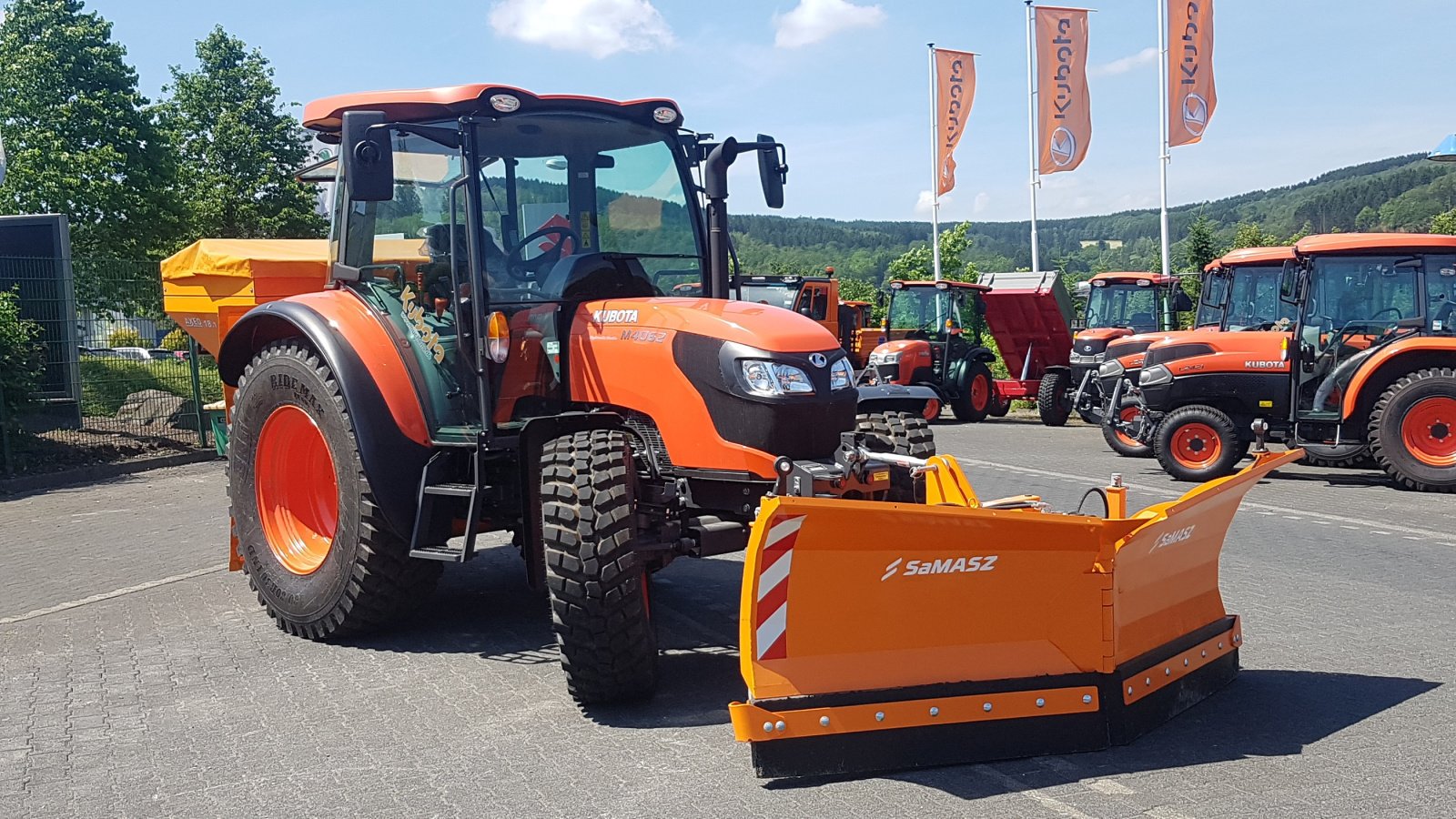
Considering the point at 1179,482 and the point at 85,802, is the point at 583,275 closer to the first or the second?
the point at 85,802

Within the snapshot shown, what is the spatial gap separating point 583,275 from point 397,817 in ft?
8.52

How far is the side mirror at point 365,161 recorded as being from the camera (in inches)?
196

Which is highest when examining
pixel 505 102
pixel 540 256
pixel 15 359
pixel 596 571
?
pixel 505 102

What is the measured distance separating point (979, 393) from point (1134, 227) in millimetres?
123498

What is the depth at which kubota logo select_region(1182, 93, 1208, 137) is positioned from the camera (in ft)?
77.9

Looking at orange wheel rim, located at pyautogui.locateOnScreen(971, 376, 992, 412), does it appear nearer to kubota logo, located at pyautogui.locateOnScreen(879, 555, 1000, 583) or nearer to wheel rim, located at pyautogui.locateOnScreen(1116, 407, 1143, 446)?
wheel rim, located at pyautogui.locateOnScreen(1116, 407, 1143, 446)

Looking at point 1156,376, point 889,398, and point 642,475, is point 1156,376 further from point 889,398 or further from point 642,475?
point 642,475

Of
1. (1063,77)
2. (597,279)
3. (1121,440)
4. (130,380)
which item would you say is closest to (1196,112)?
(1063,77)

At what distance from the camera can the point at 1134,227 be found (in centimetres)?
13475

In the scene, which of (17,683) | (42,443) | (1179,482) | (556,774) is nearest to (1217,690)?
(556,774)

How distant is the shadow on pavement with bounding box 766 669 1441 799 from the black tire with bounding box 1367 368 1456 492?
6763 millimetres

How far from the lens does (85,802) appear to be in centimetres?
392

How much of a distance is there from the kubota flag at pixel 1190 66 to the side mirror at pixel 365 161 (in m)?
22.0

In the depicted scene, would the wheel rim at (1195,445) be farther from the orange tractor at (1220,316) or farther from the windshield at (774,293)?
the windshield at (774,293)
